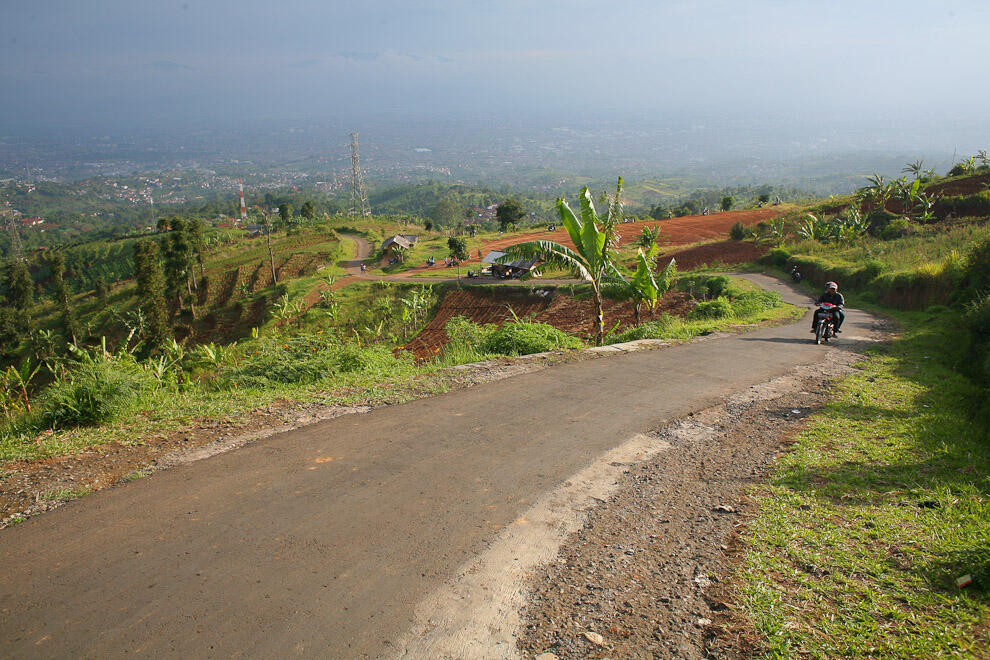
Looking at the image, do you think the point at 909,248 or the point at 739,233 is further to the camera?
the point at 739,233

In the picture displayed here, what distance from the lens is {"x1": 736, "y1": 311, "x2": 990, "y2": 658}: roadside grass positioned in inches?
111

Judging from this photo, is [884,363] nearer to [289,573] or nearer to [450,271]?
[289,573]

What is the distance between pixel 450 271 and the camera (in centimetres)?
4341

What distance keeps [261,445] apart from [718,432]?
4919mm

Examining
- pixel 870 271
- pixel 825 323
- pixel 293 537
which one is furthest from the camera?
pixel 870 271

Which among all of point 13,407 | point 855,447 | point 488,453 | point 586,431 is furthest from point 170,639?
point 855,447

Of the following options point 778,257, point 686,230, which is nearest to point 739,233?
point 686,230

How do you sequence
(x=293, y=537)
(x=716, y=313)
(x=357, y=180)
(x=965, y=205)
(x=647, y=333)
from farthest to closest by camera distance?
(x=357, y=180) → (x=965, y=205) → (x=716, y=313) → (x=647, y=333) → (x=293, y=537)

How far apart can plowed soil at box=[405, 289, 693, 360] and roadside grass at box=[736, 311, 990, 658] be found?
11.9m

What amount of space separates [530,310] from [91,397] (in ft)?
75.9

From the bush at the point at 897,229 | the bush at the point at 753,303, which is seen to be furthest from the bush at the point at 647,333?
the bush at the point at 897,229

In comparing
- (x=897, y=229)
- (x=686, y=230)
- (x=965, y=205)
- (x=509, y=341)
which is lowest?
(x=686, y=230)

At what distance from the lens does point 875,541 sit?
370cm

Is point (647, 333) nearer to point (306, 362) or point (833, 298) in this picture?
point (833, 298)
